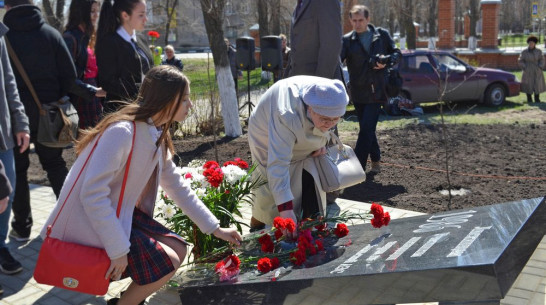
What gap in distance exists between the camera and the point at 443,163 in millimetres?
6891

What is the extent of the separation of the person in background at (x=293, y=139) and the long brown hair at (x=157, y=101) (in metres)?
0.85

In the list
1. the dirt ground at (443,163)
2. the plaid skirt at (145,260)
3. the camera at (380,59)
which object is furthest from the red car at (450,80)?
the plaid skirt at (145,260)

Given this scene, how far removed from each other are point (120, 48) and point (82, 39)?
57 cm

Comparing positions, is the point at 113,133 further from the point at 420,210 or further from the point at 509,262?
the point at 420,210

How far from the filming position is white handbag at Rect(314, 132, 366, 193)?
12.7 feet

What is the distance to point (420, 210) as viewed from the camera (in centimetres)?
506

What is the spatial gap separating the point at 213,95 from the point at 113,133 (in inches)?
277

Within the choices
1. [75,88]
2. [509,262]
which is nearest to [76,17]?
[75,88]

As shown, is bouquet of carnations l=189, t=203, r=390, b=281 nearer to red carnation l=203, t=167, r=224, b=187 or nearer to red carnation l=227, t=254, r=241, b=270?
red carnation l=227, t=254, r=241, b=270

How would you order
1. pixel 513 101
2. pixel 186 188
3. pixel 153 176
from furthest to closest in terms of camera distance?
1. pixel 513 101
2. pixel 186 188
3. pixel 153 176

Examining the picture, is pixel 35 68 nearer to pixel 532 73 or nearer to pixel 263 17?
pixel 532 73

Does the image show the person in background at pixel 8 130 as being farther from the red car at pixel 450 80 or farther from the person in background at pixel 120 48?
the red car at pixel 450 80

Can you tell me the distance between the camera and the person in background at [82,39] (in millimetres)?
4781

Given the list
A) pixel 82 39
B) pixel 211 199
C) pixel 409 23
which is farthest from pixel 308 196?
pixel 409 23
